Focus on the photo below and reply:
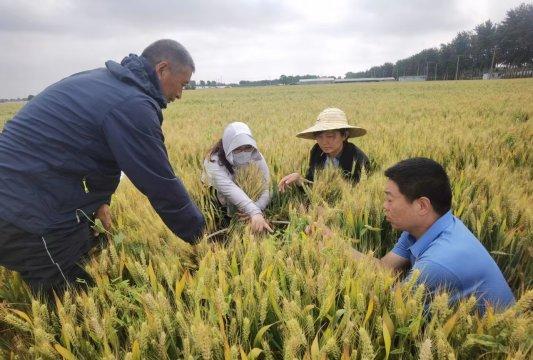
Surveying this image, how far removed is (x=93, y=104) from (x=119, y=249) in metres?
0.76

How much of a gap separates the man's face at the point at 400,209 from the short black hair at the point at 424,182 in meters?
0.03

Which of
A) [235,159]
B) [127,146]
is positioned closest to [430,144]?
[235,159]

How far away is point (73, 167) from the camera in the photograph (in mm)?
1823

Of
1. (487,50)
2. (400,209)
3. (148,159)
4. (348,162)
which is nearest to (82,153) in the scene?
(148,159)

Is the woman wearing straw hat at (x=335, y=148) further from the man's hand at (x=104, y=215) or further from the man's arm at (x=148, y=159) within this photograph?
the man's hand at (x=104, y=215)

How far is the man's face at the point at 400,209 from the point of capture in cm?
198

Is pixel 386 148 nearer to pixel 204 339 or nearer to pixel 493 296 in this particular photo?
pixel 493 296

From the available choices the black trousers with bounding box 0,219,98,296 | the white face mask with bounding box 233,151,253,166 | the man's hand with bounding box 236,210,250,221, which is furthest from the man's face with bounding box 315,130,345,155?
the black trousers with bounding box 0,219,98,296

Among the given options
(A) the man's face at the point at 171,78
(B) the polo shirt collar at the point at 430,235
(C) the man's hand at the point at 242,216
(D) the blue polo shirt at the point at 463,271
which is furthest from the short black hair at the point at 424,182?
(A) the man's face at the point at 171,78

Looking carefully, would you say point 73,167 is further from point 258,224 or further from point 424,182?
point 424,182

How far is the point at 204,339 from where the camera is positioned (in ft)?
3.18

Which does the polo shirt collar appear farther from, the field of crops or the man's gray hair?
the man's gray hair

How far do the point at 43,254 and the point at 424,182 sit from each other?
2.03 metres

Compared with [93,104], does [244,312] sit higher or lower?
lower
